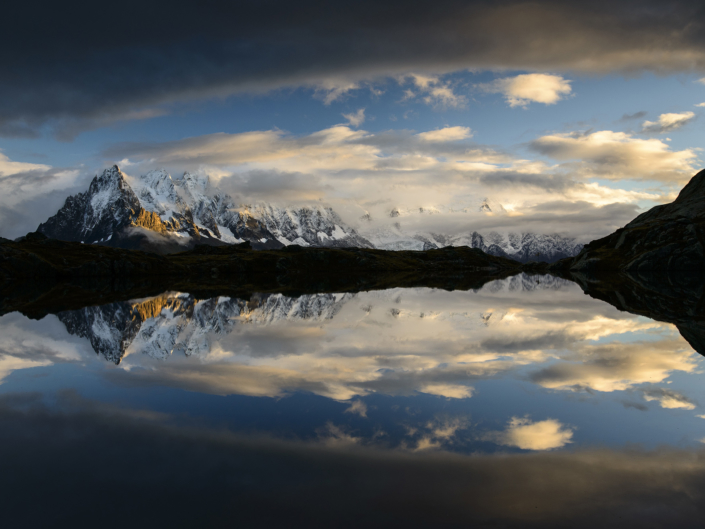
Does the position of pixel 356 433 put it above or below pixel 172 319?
below

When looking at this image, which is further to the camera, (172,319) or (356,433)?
(172,319)

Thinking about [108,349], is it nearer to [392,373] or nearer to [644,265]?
[392,373]

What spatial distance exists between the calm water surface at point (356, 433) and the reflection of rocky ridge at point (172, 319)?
1397mm

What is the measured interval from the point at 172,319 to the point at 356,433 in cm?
4653

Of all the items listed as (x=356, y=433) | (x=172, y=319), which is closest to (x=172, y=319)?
(x=172, y=319)

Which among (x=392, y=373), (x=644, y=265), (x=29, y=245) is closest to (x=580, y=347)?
(x=392, y=373)

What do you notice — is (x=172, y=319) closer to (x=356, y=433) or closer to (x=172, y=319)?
(x=172, y=319)

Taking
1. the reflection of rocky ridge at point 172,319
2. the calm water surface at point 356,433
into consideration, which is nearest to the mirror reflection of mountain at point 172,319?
the reflection of rocky ridge at point 172,319

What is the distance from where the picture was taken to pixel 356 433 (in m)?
18.9

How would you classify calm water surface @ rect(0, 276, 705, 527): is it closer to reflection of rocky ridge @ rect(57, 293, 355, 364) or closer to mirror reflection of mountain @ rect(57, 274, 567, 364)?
reflection of rocky ridge @ rect(57, 293, 355, 364)

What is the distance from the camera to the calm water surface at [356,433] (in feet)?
44.1

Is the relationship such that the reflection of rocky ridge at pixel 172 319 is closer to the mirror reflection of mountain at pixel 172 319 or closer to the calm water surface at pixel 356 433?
the mirror reflection of mountain at pixel 172 319

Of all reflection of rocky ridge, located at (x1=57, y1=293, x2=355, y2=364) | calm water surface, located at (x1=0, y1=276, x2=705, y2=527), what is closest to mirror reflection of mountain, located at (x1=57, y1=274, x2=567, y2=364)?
reflection of rocky ridge, located at (x1=57, y1=293, x2=355, y2=364)

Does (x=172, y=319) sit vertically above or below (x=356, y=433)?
above
